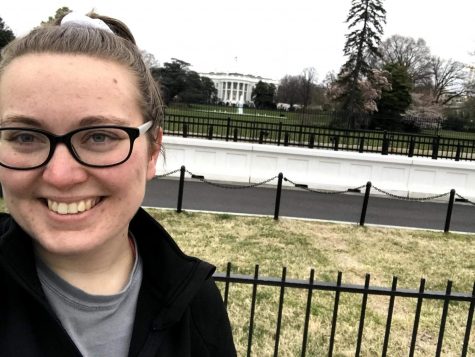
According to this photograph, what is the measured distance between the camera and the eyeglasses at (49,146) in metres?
0.98

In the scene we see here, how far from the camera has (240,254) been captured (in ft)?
22.1

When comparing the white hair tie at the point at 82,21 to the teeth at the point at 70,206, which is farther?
the white hair tie at the point at 82,21

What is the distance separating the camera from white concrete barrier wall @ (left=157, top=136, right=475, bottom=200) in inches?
Answer: 501

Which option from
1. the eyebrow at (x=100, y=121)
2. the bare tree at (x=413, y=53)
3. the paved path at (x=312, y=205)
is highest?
the bare tree at (x=413, y=53)

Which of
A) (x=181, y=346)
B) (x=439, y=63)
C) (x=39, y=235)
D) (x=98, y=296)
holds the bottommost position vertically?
(x=181, y=346)

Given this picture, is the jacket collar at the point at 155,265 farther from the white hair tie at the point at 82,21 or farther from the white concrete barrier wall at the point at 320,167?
the white concrete barrier wall at the point at 320,167

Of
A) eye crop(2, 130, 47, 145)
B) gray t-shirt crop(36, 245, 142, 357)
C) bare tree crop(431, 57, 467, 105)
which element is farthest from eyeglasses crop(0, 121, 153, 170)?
bare tree crop(431, 57, 467, 105)

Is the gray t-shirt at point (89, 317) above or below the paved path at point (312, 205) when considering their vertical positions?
above

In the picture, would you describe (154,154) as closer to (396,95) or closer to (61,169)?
Result: (61,169)

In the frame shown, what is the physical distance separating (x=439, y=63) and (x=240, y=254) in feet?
209

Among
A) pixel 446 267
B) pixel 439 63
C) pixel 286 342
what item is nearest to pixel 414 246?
pixel 446 267

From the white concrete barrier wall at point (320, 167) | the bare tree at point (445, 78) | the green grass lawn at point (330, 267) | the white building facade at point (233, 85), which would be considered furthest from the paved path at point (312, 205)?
the white building facade at point (233, 85)

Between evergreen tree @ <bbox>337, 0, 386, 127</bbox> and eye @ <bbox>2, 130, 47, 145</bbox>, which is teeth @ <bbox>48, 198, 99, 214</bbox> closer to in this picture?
eye @ <bbox>2, 130, 47, 145</bbox>

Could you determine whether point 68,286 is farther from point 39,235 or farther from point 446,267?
point 446,267
